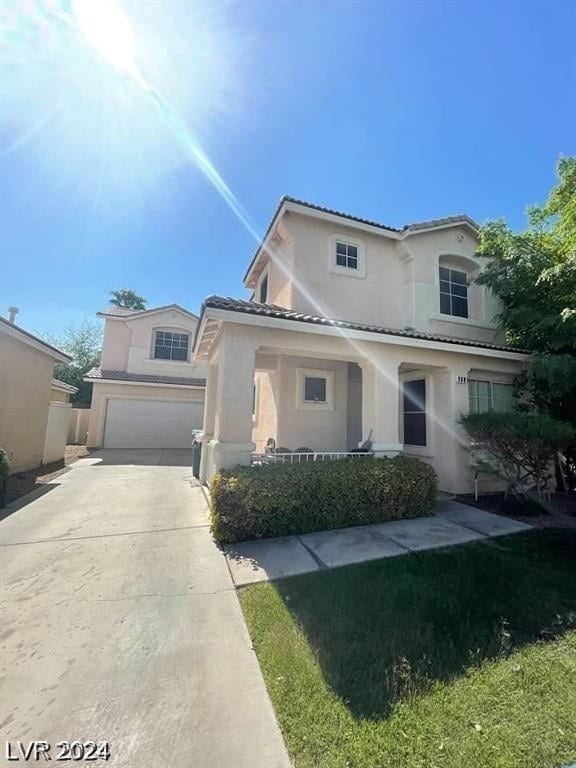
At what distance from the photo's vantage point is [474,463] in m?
8.52

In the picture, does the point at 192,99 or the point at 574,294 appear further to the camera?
the point at 574,294

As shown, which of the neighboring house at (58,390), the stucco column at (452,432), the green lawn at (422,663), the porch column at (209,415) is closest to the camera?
the green lawn at (422,663)

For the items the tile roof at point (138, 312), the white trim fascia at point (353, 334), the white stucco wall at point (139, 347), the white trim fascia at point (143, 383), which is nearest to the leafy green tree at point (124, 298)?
the tile roof at point (138, 312)

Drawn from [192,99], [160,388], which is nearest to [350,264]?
[192,99]

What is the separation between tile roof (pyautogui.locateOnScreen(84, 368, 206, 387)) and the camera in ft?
60.1

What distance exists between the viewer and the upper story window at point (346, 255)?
1052 centimetres

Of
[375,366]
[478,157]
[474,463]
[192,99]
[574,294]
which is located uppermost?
[478,157]

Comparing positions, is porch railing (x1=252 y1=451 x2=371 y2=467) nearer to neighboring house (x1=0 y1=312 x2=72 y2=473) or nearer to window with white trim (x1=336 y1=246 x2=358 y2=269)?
window with white trim (x1=336 y1=246 x2=358 y2=269)

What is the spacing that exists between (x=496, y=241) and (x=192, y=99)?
30.0 feet

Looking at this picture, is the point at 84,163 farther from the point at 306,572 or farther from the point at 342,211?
the point at 306,572

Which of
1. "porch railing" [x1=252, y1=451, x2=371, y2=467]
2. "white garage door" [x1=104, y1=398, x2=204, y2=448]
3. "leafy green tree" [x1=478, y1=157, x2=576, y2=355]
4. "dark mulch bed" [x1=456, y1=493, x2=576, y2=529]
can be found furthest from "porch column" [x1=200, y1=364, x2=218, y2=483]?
"white garage door" [x1=104, y1=398, x2=204, y2=448]

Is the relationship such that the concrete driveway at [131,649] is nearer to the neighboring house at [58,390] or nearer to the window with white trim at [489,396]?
the window with white trim at [489,396]

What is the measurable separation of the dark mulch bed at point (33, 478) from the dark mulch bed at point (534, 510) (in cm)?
1166

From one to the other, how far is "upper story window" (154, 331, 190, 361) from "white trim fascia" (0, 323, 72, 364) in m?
7.32
